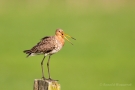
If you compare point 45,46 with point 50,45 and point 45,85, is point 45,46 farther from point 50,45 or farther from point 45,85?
point 45,85

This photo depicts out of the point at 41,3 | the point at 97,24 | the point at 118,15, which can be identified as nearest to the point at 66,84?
the point at 97,24

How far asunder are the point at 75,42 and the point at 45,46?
1413 cm

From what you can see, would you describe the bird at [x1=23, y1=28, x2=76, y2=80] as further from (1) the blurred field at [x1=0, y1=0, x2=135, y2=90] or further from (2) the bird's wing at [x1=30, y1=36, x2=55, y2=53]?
(1) the blurred field at [x1=0, y1=0, x2=135, y2=90]

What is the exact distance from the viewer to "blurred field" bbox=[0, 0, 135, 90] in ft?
59.0

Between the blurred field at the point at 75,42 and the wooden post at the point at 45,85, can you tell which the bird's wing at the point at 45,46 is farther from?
the blurred field at the point at 75,42

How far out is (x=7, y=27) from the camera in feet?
90.5

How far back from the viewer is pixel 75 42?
2431 centimetres

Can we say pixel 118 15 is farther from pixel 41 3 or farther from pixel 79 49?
pixel 79 49

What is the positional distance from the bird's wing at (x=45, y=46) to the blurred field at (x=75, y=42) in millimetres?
5884

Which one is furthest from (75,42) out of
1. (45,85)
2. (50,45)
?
(45,85)

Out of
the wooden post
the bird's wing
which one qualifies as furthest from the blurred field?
the wooden post

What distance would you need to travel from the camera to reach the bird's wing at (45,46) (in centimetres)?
1016

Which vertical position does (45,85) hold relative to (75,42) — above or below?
below

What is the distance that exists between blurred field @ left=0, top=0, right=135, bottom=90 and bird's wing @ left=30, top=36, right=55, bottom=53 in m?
5.88
